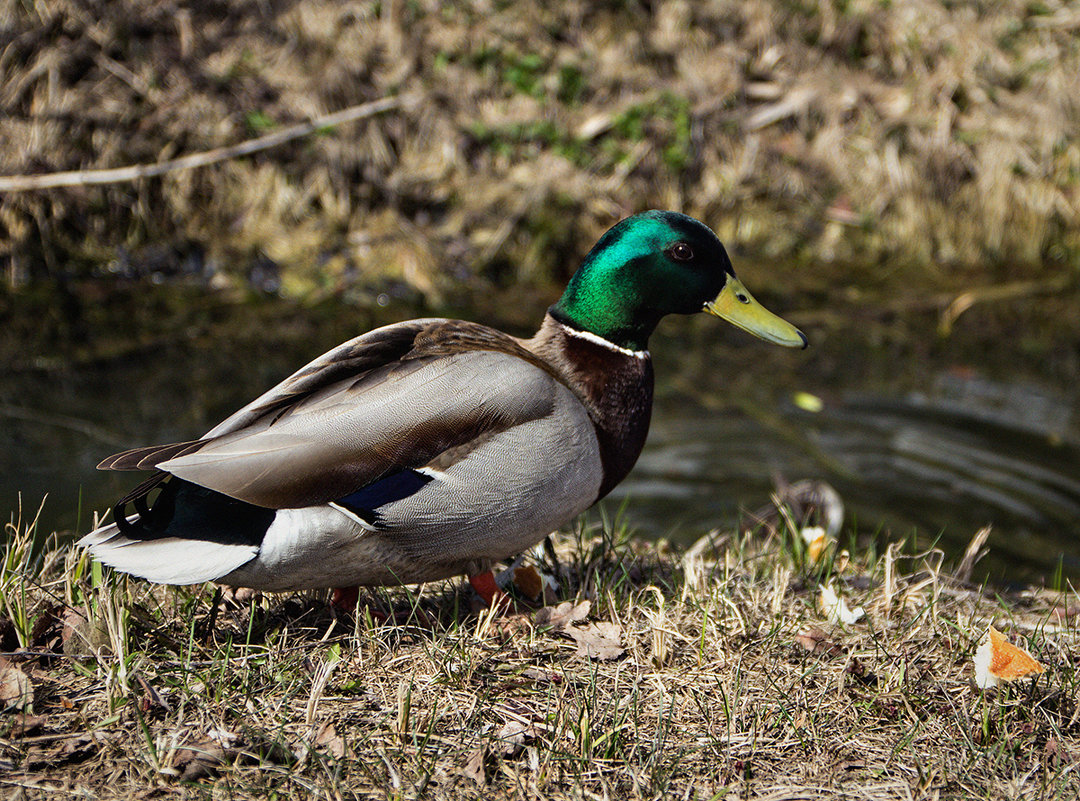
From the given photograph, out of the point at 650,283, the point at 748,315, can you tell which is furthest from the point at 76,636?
the point at 748,315

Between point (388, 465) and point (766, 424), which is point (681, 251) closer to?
point (388, 465)

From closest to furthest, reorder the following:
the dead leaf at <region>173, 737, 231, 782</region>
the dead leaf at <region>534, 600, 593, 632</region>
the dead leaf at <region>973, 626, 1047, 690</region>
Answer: the dead leaf at <region>173, 737, 231, 782</region> < the dead leaf at <region>973, 626, 1047, 690</region> < the dead leaf at <region>534, 600, 593, 632</region>

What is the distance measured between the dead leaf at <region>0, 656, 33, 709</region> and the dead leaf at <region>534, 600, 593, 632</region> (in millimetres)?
1177

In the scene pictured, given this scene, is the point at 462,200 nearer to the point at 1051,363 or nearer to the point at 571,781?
the point at 1051,363

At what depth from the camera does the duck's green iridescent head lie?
2.79 m

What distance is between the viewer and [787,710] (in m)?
2.33

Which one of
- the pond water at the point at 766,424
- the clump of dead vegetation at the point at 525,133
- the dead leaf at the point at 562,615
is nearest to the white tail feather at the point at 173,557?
the dead leaf at the point at 562,615

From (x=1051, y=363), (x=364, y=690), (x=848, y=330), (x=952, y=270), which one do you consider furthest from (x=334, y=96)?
(x=364, y=690)

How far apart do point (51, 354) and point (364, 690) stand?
376 centimetres

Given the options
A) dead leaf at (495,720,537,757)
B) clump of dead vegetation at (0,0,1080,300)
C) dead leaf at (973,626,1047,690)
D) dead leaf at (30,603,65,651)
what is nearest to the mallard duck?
dead leaf at (30,603,65,651)

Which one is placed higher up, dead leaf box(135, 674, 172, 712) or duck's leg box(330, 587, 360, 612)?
dead leaf box(135, 674, 172, 712)

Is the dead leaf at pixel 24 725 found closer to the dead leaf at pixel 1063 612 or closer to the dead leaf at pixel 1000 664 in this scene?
the dead leaf at pixel 1000 664

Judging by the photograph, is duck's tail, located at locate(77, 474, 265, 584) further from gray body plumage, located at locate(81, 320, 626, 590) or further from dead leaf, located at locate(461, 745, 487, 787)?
dead leaf, located at locate(461, 745, 487, 787)

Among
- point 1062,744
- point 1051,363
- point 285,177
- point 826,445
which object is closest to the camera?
point 1062,744
